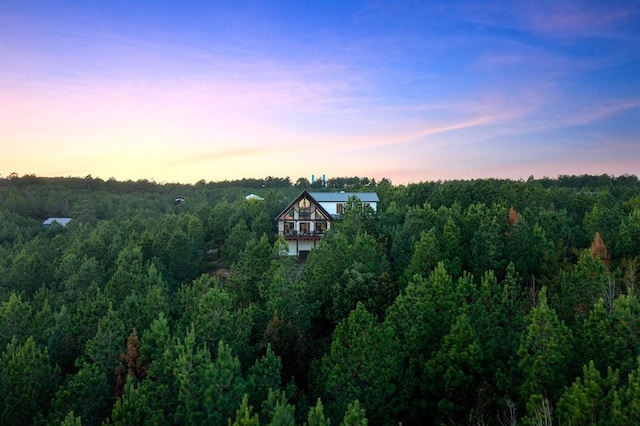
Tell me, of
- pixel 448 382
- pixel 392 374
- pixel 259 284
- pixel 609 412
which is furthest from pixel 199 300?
pixel 609 412

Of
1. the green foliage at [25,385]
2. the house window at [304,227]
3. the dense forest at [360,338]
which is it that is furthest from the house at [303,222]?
the green foliage at [25,385]

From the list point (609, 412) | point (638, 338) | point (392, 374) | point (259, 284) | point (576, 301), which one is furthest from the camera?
point (259, 284)

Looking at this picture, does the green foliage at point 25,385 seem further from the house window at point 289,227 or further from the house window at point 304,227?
the house window at point 304,227

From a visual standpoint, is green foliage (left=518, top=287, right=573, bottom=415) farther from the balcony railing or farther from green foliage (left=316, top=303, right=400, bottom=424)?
the balcony railing

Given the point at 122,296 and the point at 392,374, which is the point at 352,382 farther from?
the point at 122,296

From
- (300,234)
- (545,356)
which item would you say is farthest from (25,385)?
(300,234)

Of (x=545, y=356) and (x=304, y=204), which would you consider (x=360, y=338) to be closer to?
(x=545, y=356)

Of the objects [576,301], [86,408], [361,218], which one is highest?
[361,218]

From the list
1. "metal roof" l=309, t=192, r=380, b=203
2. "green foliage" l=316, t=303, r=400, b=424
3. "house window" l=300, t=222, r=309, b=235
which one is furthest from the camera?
"metal roof" l=309, t=192, r=380, b=203

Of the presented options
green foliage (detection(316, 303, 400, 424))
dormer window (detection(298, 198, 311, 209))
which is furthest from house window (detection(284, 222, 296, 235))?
green foliage (detection(316, 303, 400, 424))
